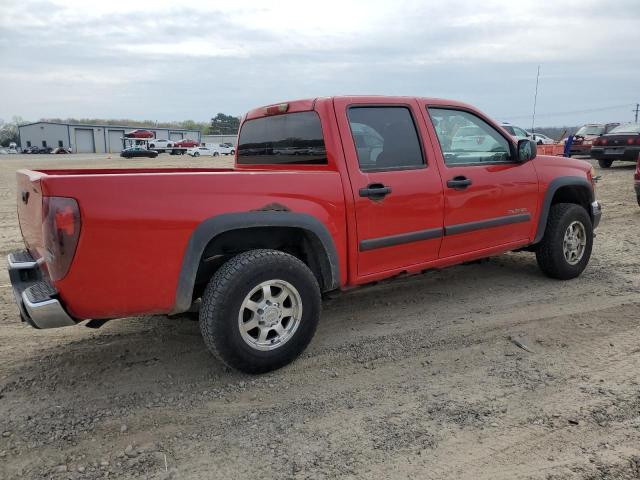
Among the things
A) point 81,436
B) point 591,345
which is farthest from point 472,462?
point 81,436

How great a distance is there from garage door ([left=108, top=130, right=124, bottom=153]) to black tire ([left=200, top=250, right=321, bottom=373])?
290 ft

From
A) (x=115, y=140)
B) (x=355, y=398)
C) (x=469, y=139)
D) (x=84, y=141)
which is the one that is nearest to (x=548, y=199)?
(x=469, y=139)

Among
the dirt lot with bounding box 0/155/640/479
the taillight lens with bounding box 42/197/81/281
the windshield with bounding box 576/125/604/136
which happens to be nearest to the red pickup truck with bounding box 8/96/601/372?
the taillight lens with bounding box 42/197/81/281

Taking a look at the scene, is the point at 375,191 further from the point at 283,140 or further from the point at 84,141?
the point at 84,141

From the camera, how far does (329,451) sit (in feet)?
8.48

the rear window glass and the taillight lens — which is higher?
the rear window glass

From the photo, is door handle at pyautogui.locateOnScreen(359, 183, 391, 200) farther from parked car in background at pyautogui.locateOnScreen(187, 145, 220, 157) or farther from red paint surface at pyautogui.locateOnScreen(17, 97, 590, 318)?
parked car in background at pyautogui.locateOnScreen(187, 145, 220, 157)

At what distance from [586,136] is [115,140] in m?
78.8

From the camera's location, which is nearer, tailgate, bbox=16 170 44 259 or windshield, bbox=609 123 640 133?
tailgate, bbox=16 170 44 259

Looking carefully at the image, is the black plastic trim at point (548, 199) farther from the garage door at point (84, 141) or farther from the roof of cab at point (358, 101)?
the garage door at point (84, 141)

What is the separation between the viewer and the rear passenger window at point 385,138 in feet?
12.6

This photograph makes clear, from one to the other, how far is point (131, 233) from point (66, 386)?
1184 mm

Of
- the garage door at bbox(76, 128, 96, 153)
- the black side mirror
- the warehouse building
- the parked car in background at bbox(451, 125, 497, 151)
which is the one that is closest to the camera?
the parked car in background at bbox(451, 125, 497, 151)

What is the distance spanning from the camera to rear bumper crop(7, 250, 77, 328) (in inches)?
109
